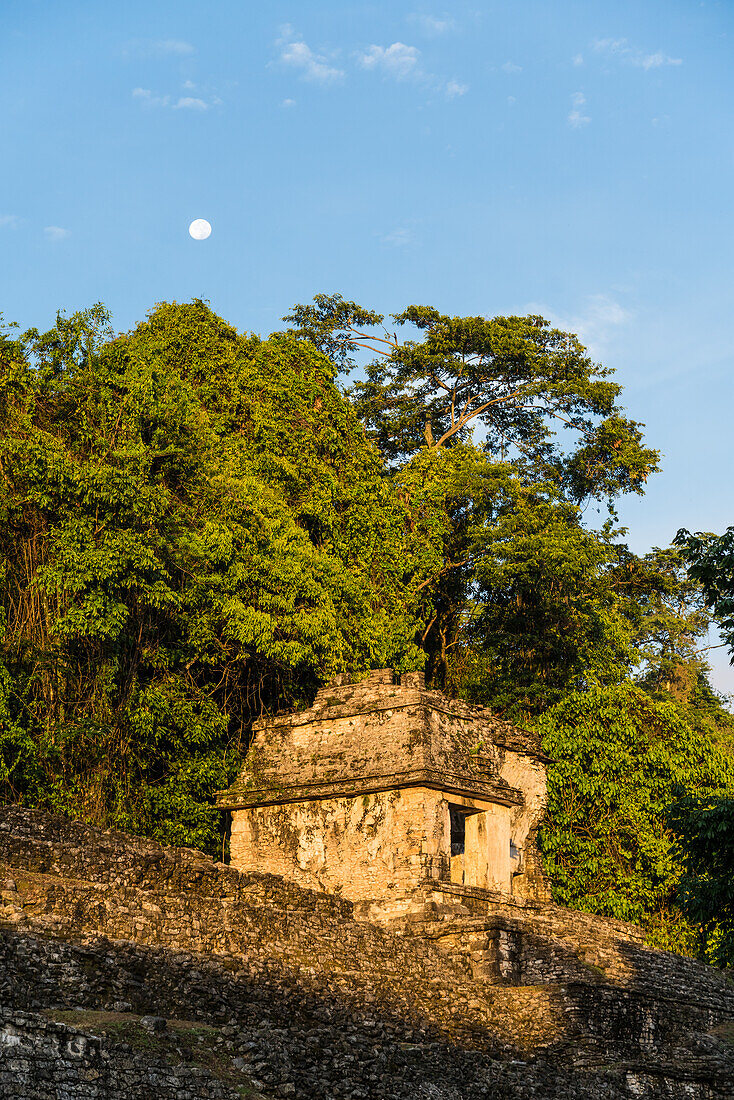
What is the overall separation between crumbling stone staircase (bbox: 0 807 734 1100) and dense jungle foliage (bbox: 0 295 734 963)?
174 centimetres

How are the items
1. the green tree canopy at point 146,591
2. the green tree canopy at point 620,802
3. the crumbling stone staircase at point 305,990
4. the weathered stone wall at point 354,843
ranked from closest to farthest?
the crumbling stone staircase at point 305,990
the weathered stone wall at point 354,843
the green tree canopy at point 146,591
the green tree canopy at point 620,802

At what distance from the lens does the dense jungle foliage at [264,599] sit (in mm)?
16812

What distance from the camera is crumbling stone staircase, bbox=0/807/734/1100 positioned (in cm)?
916

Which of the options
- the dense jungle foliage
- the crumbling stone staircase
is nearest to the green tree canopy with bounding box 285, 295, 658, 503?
the dense jungle foliage

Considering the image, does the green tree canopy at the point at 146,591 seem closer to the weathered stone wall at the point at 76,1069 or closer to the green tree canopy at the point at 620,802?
the green tree canopy at the point at 620,802

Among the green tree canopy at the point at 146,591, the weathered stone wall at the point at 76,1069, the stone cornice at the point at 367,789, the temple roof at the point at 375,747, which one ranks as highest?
the green tree canopy at the point at 146,591

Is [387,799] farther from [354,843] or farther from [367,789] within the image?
[354,843]

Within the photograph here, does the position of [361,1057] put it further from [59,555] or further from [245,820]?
[59,555]

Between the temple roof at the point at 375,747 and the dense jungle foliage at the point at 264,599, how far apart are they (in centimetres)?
122

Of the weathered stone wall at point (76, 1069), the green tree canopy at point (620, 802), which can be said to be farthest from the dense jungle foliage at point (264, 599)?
the weathered stone wall at point (76, 1069)

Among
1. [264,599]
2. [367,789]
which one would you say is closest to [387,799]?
[367,789]

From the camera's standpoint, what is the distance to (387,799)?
15539 millimetres

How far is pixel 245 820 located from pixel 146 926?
18.9 feet

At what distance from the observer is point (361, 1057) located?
400 inches
